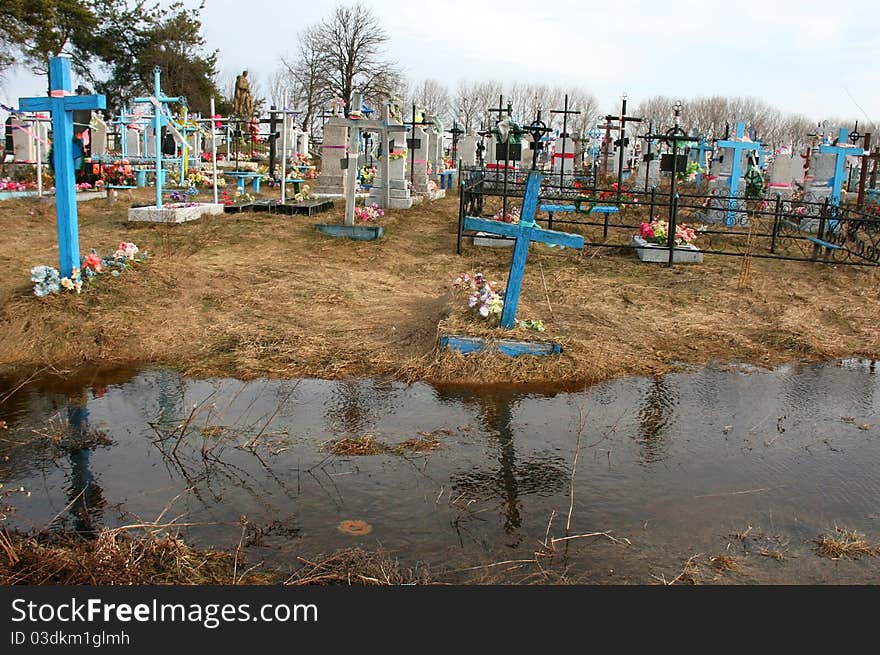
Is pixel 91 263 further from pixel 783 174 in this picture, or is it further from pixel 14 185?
pixel 783 174

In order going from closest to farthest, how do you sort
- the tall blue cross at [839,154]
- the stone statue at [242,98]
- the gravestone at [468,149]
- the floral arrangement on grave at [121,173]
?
the tall blue cross at [839,154], the floral arrangement on grave at [121,173], the gravestone at [468,149], the stone statue at [242,98]

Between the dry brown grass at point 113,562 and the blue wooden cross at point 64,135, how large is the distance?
5.41m

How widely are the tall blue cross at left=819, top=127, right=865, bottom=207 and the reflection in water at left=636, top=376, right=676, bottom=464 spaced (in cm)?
1547

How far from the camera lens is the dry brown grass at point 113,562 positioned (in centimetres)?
322

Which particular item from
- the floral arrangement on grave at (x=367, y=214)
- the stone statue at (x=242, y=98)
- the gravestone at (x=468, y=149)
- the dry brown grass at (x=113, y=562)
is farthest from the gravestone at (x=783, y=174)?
the stone statue at (x=242, y=98)

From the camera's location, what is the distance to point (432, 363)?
688 centimetres

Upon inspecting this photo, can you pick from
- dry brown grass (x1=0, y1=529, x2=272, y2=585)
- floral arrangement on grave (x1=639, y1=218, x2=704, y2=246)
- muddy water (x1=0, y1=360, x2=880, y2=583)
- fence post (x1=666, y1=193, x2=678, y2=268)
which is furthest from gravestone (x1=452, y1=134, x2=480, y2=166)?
dry brown grass (x1=0, y1=529, x2=272, y2=585)

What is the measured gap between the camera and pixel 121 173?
21422 mm

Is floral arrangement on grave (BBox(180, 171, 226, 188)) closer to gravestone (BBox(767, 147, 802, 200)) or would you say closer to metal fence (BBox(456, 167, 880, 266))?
metal fence (BBox(456, 167, 880, 266))

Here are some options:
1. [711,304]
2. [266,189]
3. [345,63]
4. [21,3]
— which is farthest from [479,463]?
[345,63]

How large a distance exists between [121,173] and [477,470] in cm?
1978

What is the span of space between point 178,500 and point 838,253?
13.8 metres

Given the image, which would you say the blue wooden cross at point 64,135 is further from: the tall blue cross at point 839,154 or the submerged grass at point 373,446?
the tall blue cross at point 839,154

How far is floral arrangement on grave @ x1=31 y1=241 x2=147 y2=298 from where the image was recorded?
8.02m
